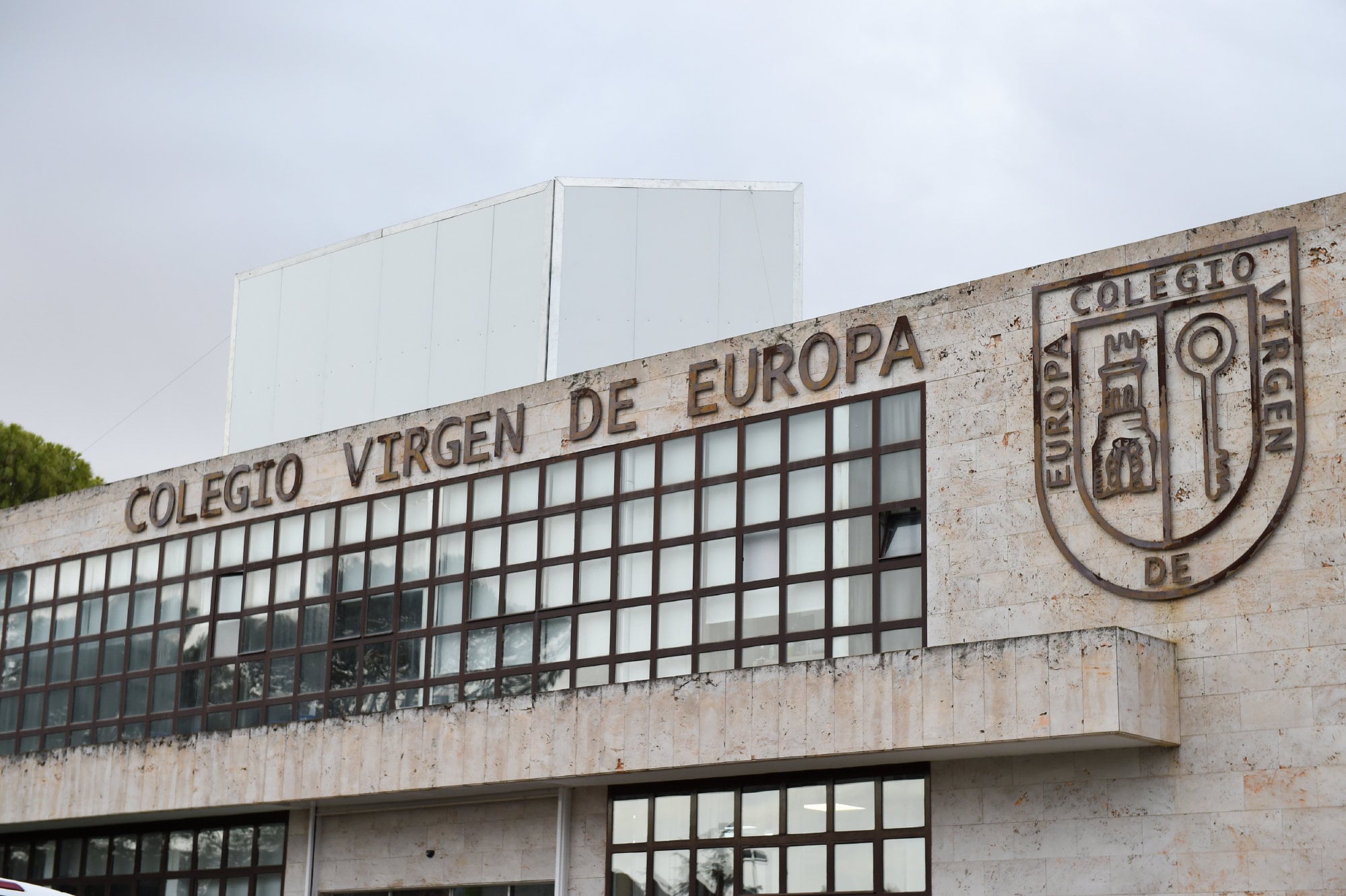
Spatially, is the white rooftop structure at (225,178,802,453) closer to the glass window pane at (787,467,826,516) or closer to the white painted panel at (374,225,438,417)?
the white painted panel at (374,225,438,417)

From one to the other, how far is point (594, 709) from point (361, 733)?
13.4 feet

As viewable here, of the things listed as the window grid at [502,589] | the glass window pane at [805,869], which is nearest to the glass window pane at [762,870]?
the glass window pane at [805,869]

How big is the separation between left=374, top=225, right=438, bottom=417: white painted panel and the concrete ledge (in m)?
11.9

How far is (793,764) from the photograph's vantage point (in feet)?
69.9

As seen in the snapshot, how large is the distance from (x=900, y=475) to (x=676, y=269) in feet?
51.4

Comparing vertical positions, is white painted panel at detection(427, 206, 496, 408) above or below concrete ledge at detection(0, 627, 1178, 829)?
above

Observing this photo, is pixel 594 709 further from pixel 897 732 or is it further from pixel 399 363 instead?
pixel 399 363

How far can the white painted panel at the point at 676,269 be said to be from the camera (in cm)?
3650

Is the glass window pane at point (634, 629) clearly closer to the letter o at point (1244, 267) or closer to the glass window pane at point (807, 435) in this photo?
the glass window pane at point (807, 435)

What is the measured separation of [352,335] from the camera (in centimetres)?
3900

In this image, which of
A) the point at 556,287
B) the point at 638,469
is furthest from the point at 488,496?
the point at 556,287

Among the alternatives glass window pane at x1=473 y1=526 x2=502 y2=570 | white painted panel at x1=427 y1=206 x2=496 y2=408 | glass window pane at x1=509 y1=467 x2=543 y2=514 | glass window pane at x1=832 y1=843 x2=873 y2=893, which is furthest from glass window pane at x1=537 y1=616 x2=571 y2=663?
white painted panel at x1=427 y1=206 x2=496 y2=408

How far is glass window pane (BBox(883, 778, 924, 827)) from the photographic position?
68.0 ft

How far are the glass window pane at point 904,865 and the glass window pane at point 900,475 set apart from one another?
413cm
